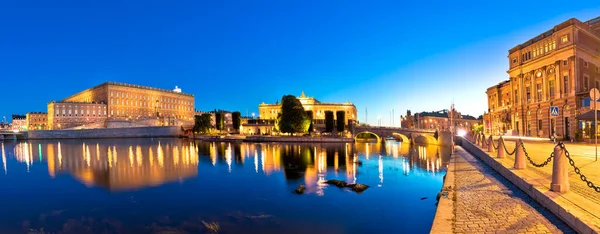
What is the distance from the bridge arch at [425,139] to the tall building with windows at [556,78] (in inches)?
746

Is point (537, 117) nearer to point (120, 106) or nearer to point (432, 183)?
point (432, 183)

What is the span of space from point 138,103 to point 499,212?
527ft

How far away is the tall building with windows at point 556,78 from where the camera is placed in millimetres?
36750

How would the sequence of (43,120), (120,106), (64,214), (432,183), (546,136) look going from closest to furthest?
1. (64,214)
2. (432,183)
3. (546,136)
4. (120,106)
5. (43,120)

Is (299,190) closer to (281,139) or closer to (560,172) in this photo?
(560,172)

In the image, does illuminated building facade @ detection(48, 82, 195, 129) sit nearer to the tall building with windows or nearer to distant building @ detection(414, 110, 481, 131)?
distant building @ detection(414, 110, 481, 131)

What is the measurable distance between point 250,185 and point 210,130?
87625 millimetres

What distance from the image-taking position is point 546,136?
135 ft

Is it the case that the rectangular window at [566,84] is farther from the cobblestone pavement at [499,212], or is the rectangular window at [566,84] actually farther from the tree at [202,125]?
the tree at [202,125]

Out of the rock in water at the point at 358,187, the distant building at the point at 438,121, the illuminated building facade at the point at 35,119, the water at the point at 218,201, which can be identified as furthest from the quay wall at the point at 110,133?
the rock in water at the point at 358,187

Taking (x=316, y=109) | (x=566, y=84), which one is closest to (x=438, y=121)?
(x=316, y=109)

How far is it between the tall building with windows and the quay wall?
101 m

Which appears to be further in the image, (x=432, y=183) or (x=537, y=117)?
(x=537, y=117)

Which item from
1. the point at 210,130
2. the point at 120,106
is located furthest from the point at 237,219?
the point at 120,106
